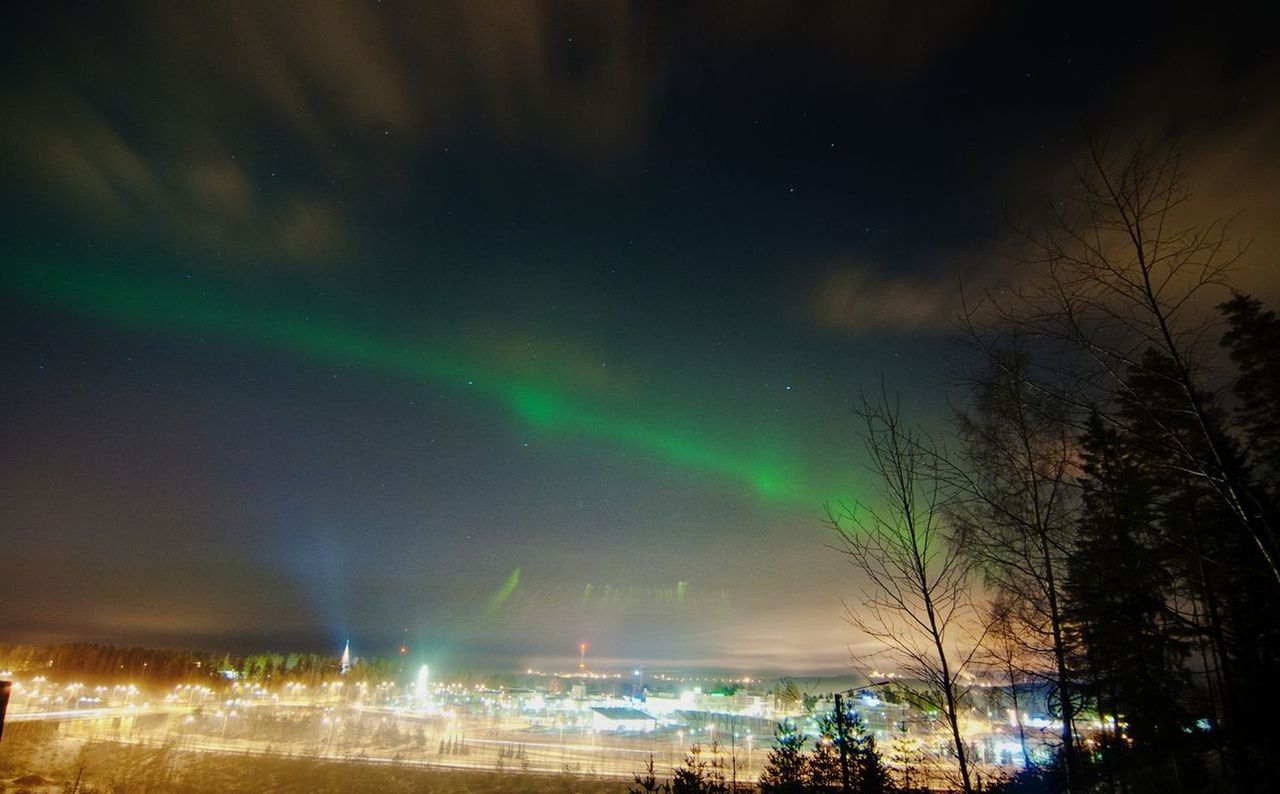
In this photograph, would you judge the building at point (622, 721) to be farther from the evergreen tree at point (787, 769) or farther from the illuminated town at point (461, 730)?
the evergreen tree at point (787, 769)

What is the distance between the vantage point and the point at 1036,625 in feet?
29.6

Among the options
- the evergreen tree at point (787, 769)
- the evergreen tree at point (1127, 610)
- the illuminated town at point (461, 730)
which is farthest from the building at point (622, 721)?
the evergreen tree at point (1127, 610)

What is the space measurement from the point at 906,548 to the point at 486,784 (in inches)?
1632

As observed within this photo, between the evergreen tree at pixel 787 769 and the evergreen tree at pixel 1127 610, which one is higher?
the evergreen tree at pixel 1127 610

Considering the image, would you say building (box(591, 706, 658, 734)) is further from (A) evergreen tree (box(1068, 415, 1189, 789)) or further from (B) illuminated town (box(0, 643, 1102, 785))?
(A) evergreen tree (box(1068, 415, 1189, 789))

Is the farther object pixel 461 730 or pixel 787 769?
pixel 461 730

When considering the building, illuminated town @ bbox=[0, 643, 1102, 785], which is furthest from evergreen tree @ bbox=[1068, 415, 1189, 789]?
the building

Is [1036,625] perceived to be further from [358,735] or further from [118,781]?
[358,735]

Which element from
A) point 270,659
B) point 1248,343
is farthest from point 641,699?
point 1248,343

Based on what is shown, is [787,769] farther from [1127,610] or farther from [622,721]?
[622,721]

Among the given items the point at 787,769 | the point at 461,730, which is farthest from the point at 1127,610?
the point at 461,730

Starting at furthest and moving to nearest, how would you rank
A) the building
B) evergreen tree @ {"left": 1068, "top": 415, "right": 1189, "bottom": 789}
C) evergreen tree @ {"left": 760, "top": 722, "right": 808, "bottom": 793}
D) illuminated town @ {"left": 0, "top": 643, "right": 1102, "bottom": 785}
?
the building → illuminated town @ {"left": 0, "top": 643, "right": 1102, "bottom": 785} → evergreen tree @ {"left": 760, "top": 722, "right": 808, "bottom": 793} → evergreen tree @ {"left": 1068, "top": 415, "right": 1189, "bottom": 789}

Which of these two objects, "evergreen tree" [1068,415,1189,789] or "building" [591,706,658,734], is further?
"building" [591,706,658,734]

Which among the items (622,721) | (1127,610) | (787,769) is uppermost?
(1127,610)
